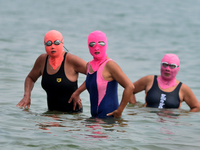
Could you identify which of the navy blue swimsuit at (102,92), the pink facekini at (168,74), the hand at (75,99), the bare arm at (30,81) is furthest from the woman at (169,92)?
the bare arm at (30,81)

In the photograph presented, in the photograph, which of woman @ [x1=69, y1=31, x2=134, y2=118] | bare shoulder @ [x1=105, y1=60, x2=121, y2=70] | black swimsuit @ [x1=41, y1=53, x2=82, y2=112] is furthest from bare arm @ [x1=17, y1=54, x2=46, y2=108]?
bare shoulder @ [x1=105, y1=60, x2=121, y2=70]

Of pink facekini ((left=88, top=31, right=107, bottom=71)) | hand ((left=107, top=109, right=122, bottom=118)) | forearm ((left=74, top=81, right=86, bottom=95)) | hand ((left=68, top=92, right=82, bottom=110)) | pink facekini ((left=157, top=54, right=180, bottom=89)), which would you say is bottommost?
hand ((left=107, top=109, right=122, bottom=118))

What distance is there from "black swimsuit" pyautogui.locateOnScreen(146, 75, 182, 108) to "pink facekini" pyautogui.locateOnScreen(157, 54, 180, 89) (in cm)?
18

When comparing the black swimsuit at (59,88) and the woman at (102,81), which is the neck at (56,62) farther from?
the woman at (102,81)

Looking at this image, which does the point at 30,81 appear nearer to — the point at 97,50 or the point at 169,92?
the point at 97,50

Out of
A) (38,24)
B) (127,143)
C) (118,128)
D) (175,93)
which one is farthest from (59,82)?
(38,24)

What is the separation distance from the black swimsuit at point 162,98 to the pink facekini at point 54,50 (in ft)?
8.50

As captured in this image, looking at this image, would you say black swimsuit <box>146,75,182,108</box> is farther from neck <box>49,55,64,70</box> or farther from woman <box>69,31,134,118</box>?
neck <box>49,55,64,70</box>

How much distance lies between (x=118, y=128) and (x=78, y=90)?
1.07 m

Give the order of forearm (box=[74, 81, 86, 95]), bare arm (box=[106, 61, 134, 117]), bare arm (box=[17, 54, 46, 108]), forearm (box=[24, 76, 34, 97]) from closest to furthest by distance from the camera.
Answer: bare arm (box=[106, 61, 134, 117]) < forearm (box=[74, 81, 86, 95]) < bare arm (box=[17, 54, 46, 108]) < forearm (box=[24, 76, 34, 97])

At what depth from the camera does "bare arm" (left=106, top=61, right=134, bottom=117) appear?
6.42 metres

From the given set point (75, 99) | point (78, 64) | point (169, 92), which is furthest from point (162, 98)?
point (78, 64)

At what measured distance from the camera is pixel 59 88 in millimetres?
7477

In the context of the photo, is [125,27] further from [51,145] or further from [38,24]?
[51,145]
